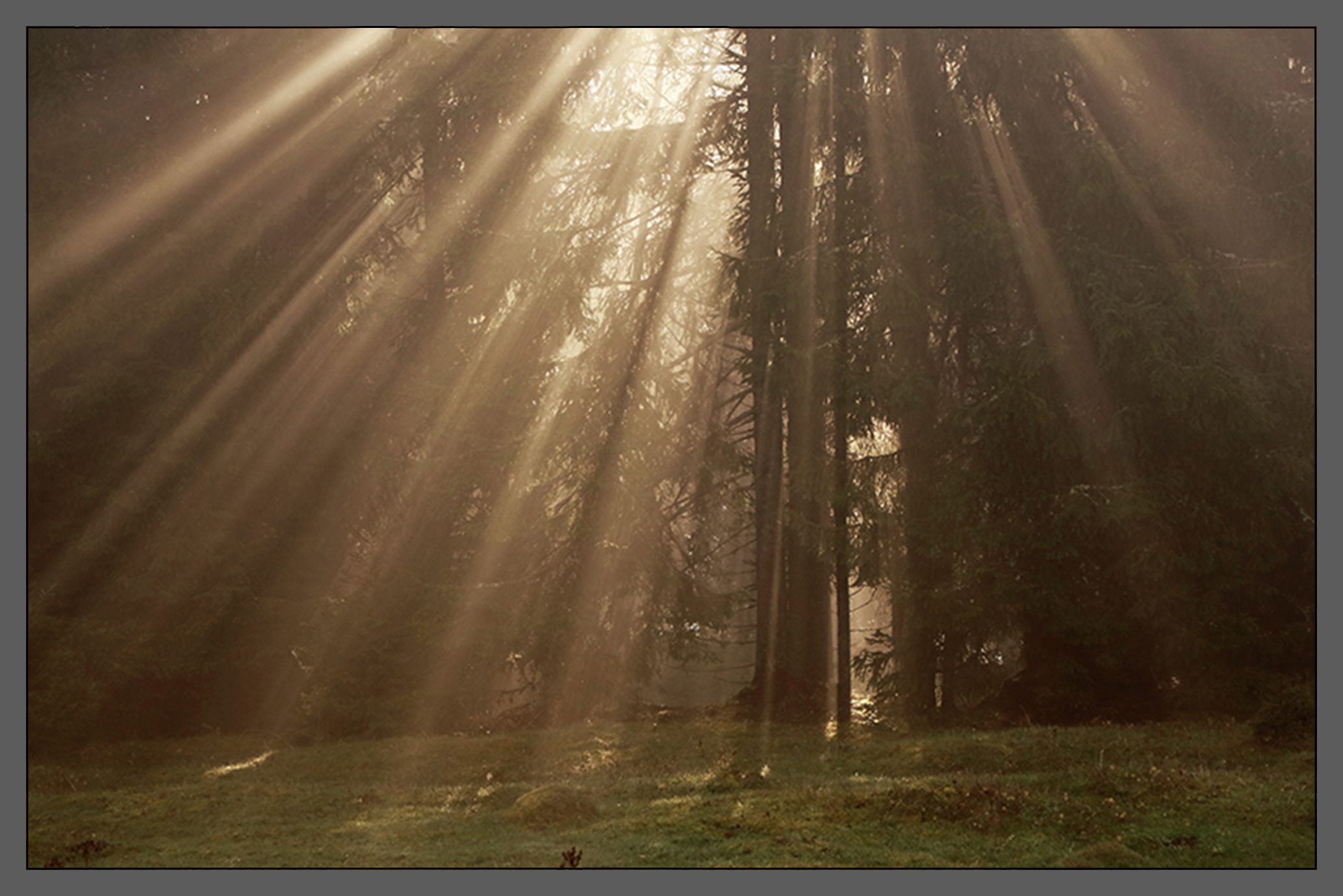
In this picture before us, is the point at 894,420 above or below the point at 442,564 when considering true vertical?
above

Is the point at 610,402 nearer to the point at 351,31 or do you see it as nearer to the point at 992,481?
the point at 992,481

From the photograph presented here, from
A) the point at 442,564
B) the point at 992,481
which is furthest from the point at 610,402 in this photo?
the point at 992,481

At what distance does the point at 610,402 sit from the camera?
15.7 meters

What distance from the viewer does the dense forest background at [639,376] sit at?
1300cm

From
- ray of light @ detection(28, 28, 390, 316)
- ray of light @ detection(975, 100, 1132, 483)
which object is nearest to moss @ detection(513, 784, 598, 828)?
ray of light @ detection(975, 100, 1132, 483)

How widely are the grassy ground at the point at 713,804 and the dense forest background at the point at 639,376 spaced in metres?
1.75

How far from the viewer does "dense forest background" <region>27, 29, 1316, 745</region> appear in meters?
13.0

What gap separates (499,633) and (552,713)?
1645mm

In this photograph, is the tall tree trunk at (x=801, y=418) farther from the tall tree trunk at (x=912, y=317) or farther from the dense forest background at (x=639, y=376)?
the tall tree trunk at (x=912, y=317)

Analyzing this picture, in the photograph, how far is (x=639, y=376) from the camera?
16094mm

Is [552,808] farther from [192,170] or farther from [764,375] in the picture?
[192,170]

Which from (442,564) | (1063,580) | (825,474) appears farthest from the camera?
(442,564)

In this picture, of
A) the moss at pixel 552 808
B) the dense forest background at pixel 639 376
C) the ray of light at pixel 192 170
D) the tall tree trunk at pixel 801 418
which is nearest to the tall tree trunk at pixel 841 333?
the dense forest background at pixel 639 376

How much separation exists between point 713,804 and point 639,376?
26.8 feet
